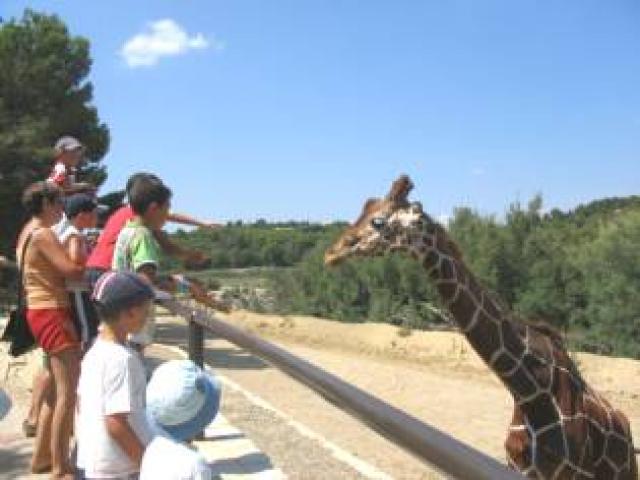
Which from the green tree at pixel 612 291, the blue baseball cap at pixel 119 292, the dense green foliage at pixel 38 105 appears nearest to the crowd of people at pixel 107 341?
the blue baseball cap at pixel 119 292

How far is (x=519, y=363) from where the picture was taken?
4.80 meters

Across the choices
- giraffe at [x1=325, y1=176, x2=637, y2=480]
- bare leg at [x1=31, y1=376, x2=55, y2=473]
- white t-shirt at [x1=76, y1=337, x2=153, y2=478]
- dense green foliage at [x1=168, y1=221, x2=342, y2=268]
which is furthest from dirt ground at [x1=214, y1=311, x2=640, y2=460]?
dense green foliage at [x1=168, y1=221, x2=342, y2=268]

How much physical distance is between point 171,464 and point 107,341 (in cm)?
51

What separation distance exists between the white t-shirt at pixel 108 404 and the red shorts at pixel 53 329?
183cm

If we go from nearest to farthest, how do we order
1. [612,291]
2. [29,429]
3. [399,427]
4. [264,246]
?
[399,427], [29,429], [612,291], [264,246]

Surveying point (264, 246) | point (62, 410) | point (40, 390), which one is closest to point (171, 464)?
point (62, 410)

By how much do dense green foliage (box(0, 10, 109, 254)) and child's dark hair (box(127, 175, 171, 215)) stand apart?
14475 mm

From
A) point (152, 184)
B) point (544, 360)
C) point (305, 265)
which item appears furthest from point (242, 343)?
point (305, 265)

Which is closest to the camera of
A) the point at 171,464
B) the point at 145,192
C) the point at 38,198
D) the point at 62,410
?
the point at 171,464

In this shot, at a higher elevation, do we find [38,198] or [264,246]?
[38,198]

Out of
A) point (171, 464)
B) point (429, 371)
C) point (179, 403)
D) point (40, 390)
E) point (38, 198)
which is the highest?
point (38, 198)

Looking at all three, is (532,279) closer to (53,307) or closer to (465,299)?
(465,299)

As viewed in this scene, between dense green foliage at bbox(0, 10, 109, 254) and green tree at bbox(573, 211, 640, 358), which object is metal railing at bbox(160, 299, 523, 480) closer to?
dense green foliage at bbox(0, 10, 109, 254)

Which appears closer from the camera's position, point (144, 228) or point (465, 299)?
point (144, 228)
